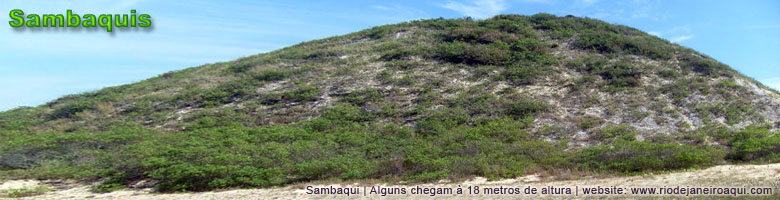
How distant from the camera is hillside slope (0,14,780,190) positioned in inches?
480

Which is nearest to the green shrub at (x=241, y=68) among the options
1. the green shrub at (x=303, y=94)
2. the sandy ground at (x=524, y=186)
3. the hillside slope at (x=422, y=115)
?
the hillside slope at (x=422, y=115)

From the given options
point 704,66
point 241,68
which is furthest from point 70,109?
point 704,66

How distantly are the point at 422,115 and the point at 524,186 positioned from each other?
23.8 feet

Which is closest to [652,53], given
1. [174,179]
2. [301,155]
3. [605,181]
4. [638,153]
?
[638,153]

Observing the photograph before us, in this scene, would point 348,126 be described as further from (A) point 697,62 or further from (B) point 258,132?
(A) point 697,62

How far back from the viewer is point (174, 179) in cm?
1150

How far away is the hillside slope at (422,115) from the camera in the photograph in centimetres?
1219

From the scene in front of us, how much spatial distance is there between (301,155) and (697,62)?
18.2 m

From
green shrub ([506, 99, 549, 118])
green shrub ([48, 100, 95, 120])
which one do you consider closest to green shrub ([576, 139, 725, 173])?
green shrub ([506, 99, 549, 118])

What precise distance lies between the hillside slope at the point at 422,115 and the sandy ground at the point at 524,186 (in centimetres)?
51

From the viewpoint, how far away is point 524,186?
10539 millimetres

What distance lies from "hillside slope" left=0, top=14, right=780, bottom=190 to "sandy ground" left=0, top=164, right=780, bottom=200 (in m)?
0.51

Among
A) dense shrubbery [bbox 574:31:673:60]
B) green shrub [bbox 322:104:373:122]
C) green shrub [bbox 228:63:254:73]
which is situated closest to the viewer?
green shrub [bbox 322:104:373:122]

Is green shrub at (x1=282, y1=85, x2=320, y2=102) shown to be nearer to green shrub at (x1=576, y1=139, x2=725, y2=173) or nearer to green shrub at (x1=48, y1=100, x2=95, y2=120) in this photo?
green shrub at (x1=48, y1=100, x2=95, y2=120)
